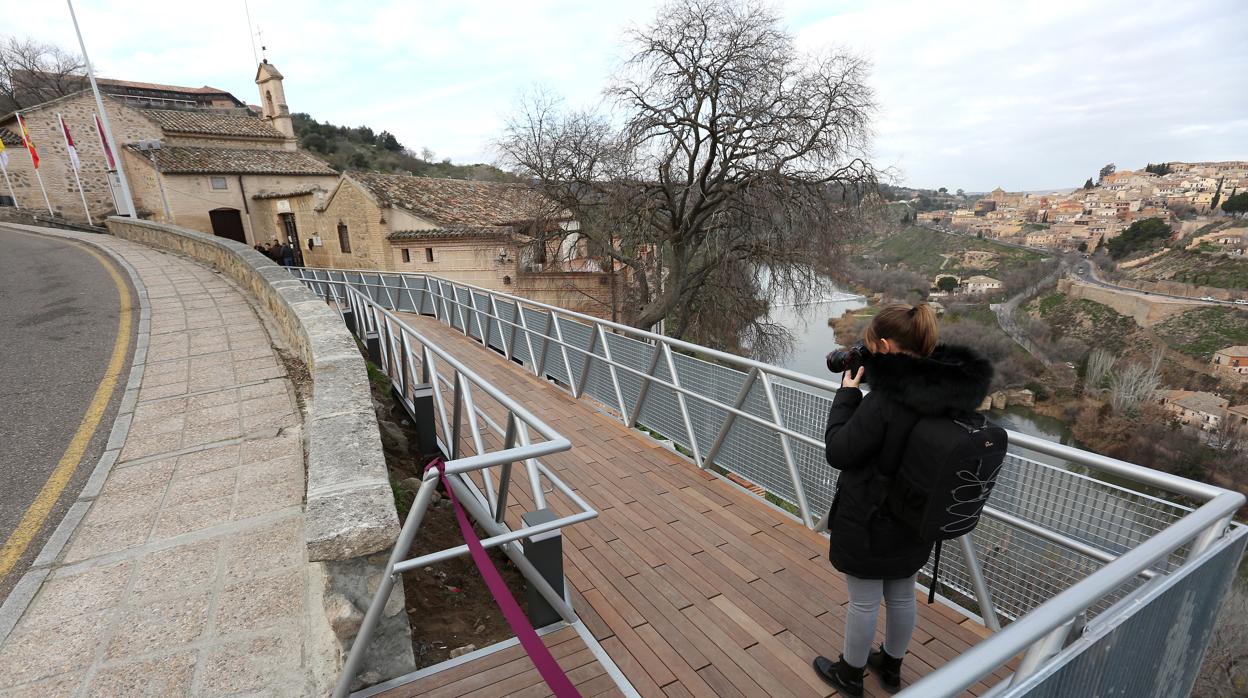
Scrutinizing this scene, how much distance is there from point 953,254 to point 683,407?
69604mm

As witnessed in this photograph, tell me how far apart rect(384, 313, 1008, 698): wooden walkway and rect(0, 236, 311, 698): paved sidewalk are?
100 cm

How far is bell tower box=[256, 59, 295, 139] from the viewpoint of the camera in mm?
30344

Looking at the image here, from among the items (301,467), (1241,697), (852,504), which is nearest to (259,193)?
(301,467)

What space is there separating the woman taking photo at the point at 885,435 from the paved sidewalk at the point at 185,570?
2.18 metres

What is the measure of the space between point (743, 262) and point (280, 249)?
1448 cm

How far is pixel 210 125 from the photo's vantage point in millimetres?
29422

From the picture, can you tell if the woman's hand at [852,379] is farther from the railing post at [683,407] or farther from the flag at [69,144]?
the flag at [69,144]

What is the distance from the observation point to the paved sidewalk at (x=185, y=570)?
2256 millimetres

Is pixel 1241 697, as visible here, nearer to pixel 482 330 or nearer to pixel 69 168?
pixel 482 330

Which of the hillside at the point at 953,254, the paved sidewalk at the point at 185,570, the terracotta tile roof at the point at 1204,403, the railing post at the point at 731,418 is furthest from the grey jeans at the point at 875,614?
the hillside at the point at 953,254

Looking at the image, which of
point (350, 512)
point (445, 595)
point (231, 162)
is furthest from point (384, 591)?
point (231, 162)

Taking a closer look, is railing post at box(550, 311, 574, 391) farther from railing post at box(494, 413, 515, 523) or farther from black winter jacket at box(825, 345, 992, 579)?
black winter jacket at box(825, 345, 992, 579)

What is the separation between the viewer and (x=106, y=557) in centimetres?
296

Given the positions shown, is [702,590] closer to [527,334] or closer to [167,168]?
[527,334]
